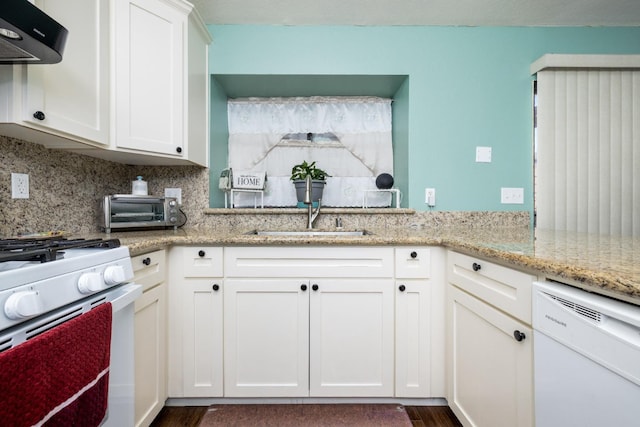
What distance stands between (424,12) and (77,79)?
6.27 feet

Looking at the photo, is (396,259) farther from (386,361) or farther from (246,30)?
(246,30)

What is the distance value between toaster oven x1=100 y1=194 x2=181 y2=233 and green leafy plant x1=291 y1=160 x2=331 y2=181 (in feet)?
2.65

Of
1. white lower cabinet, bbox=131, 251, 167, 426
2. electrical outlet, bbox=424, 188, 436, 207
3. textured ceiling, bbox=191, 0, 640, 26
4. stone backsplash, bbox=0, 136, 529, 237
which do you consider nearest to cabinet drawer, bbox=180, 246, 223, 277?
white lower cabinet, bbox=131, 251, 167, 426

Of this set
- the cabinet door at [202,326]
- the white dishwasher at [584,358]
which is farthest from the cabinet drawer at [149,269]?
the white dishwasher at [584,358]

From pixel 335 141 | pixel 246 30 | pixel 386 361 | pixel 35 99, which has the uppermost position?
pixel 246 30

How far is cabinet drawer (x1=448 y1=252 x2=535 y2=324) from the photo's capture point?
3.07 ft

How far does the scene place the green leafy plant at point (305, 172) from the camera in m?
2.19

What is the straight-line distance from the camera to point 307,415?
1.48 meters

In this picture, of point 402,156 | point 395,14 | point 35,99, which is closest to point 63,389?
point 35,99

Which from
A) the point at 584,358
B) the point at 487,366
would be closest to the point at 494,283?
the point at 487,366

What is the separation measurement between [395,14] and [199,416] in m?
2.51

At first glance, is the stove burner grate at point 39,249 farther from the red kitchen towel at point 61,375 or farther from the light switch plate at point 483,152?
the light switch plate at point 483,152

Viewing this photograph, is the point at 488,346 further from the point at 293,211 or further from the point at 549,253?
the point at 293,211

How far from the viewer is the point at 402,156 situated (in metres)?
2.20
